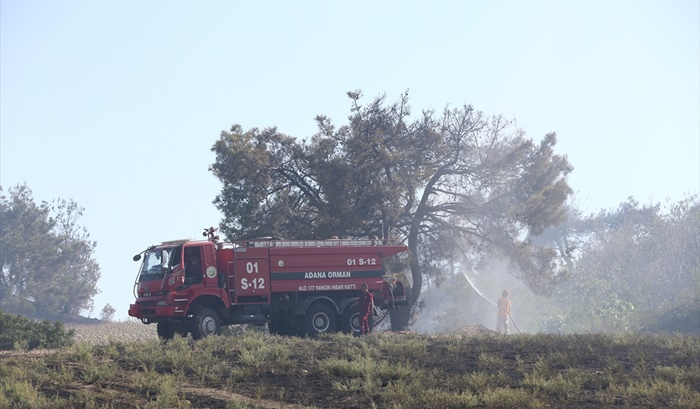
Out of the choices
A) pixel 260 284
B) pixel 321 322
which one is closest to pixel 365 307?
pixel 321 322

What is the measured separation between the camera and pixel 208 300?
24.3 meters

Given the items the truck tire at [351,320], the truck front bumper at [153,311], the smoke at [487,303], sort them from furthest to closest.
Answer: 1. the smoke at [487,303]
2. the truck tire at [351,320]
3. the truck front bumper at [153,311]

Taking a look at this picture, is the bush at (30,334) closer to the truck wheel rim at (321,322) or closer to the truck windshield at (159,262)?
the truck windshield at (159,262)

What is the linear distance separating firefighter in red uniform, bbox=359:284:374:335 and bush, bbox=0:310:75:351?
25.6 ft

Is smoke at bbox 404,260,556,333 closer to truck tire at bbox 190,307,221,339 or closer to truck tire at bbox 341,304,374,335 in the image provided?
truck tire at bbox 341,304,374,335

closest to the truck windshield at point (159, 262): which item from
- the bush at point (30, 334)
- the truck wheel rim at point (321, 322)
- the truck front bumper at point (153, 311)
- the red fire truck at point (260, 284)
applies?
the red fire truck at point (260, 284)

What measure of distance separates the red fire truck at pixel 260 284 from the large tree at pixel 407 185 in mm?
9783

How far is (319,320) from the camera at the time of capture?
25.8 m

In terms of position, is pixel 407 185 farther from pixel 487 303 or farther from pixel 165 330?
pixel 487 303

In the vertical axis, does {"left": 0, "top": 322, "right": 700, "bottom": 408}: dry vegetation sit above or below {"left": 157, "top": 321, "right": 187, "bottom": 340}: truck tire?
below

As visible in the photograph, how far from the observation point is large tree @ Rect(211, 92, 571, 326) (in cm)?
3678

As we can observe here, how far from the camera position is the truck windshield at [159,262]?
23.8 meters

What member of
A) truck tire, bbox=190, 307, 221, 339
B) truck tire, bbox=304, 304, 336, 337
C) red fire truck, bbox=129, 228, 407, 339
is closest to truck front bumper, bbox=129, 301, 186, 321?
red fire truck, bbox=129, 228, 407, 339

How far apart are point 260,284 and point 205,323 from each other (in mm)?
1847
